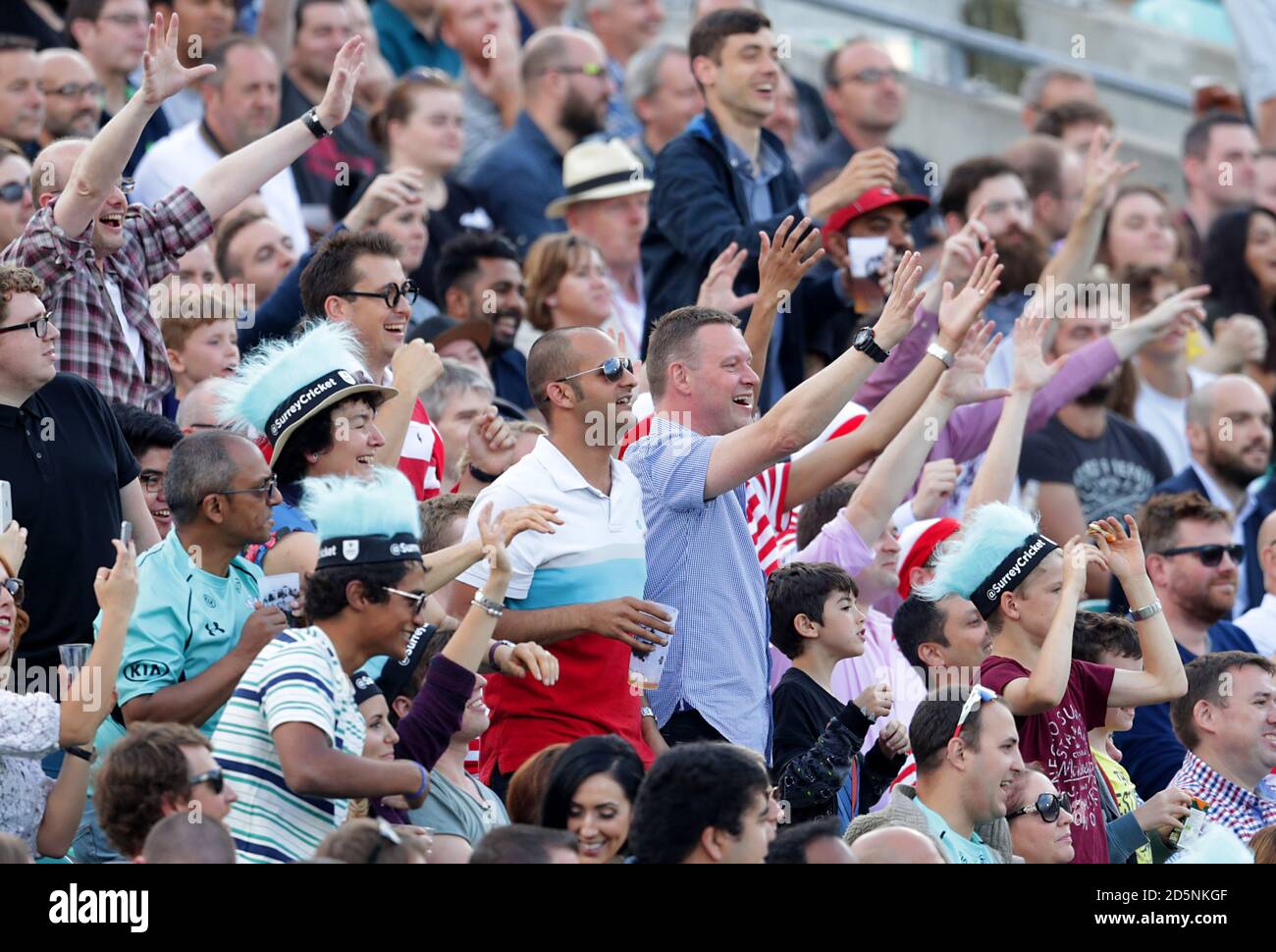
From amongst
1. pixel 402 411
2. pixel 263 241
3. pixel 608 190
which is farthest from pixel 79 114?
pixel 402 411

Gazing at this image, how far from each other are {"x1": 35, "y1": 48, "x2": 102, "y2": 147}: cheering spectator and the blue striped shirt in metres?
4.52

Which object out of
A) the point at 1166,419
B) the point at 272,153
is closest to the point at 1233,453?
the point at 1166,419

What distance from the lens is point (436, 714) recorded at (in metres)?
5.73

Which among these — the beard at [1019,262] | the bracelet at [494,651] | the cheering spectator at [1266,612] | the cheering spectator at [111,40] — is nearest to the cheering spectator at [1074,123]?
the beard at [1019,262]

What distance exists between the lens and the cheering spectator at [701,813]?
522 centimetres

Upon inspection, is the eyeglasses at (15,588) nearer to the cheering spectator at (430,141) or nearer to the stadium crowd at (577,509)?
the stadium crowd at (577,509)

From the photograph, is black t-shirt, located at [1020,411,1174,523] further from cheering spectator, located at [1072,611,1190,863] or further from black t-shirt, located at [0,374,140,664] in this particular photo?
black t-shirt, located at [0,374,140,664]

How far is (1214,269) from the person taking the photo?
13.0 metres

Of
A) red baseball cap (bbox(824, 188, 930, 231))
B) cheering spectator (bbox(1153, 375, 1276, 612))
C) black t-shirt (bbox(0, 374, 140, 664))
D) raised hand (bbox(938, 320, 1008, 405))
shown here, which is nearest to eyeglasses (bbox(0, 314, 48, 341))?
black t-shirt (bbox(0, 374, 140, 664))

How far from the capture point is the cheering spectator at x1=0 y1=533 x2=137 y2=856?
224 inches

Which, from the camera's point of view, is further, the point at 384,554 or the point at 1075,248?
the point at 1075,248

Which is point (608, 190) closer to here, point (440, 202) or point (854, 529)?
point (440, 202)

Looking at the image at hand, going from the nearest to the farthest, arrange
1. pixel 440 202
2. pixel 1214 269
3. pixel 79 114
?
pixel 79 114, pixel 440 202, pixel 1214 269

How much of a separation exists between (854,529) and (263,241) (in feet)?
10.5
